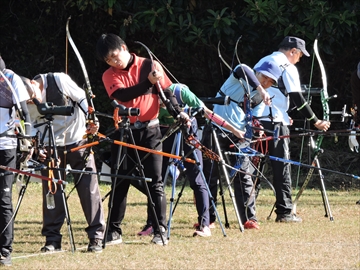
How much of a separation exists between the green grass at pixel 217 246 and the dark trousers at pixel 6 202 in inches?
6.6

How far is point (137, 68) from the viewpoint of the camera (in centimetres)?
707

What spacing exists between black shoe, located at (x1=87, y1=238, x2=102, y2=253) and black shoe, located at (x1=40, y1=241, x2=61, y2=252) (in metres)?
0.31

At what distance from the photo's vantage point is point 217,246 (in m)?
7.13

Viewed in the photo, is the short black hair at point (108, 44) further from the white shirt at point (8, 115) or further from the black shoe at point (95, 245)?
the black shoe at point (95, 245)

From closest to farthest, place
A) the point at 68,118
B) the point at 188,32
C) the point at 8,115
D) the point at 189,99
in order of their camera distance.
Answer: the point at 8,115 → the point at 68,118 → the point at 189,99 → the point at 188,32

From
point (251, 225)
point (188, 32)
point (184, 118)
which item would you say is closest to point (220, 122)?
point (184, 118)

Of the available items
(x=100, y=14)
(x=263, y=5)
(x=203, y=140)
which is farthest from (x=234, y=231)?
(x=100, y=14)

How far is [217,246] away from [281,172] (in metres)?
2.09

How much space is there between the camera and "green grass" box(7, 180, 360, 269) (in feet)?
21.0

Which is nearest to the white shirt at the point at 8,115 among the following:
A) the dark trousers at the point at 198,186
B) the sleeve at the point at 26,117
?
the sleeve at the point at 26,117

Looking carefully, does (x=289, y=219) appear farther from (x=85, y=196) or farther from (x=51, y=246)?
(x=51, y=246)

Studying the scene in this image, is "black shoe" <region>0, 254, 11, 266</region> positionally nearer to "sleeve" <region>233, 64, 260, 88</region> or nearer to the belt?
the belt

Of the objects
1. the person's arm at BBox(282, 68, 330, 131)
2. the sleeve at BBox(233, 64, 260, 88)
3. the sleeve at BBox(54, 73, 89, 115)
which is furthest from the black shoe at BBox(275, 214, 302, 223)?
the sleeve at BBox(54, 73, 89, 115)

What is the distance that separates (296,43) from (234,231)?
77.0 inches
